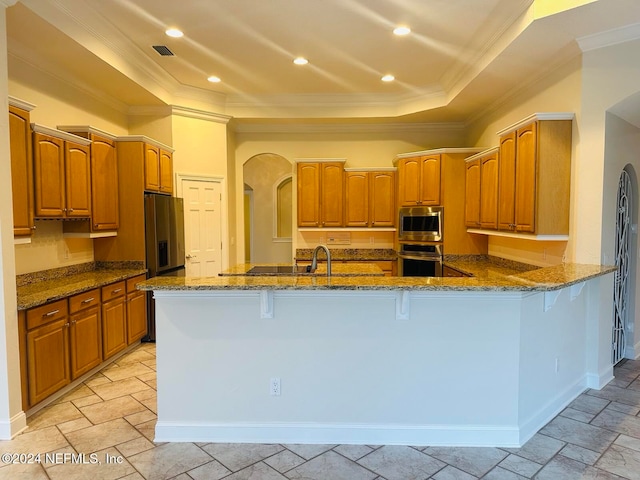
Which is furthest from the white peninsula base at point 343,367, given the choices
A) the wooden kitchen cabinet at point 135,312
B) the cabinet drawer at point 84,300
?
the wooden kitchen cabinet at point 135,312

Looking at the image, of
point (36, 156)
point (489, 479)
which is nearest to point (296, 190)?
point (36, 156)

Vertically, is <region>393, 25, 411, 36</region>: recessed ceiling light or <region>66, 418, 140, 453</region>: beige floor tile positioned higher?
<region>393, 25, 411, 36</region>: recessed ceiling light

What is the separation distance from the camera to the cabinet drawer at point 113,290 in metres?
3.93

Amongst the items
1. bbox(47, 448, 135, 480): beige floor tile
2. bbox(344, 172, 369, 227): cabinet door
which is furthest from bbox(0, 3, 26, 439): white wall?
bbox(344, 172, 369, 227): cabinet door

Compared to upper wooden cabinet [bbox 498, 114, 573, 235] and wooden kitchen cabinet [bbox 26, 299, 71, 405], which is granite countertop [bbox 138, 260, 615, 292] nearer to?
upper wooden cabinet [bbox 498, 114, 573, 235]

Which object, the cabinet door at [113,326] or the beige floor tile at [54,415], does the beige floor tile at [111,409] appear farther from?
the cabinet door at [113,326]

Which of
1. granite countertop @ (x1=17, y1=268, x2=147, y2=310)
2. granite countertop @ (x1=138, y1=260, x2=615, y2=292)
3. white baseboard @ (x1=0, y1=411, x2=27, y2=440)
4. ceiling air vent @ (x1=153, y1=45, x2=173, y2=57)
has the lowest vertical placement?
white baseboard @ (x1=0, y1=411, x2=27, y2=440)

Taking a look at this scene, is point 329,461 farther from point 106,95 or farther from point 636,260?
point 106,95

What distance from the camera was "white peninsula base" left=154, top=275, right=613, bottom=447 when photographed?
2.57 meters

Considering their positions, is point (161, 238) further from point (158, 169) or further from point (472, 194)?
point (472, 194)

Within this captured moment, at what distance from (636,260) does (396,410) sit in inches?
128

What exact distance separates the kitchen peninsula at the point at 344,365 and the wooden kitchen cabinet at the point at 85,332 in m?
1.33

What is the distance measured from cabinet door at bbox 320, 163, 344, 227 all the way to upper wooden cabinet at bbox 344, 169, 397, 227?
0.09 m

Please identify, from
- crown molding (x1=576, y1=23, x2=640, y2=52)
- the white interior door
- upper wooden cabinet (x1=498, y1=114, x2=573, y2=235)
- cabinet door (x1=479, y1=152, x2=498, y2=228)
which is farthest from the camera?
the white interior door
